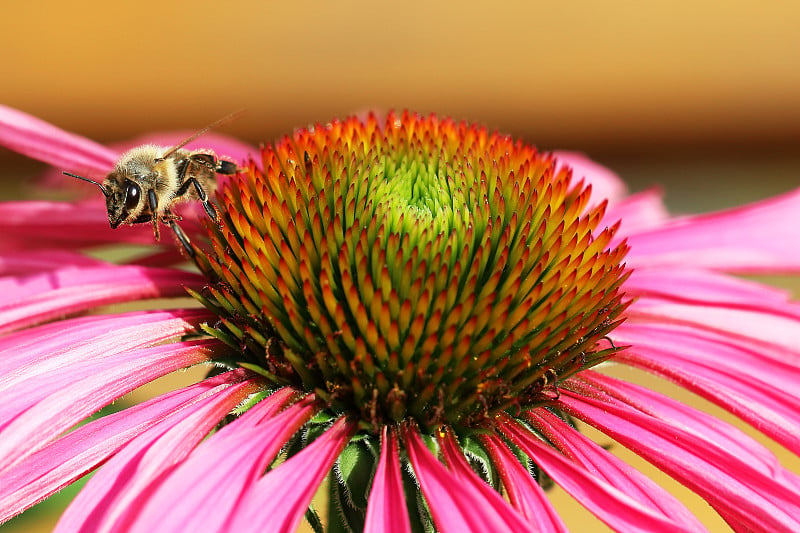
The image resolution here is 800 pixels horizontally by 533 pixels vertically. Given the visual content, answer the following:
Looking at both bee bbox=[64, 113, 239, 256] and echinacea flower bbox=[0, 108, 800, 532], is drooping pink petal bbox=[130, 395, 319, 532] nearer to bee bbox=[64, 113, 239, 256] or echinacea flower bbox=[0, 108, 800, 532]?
echinacea flower bbox=[0, 108, 800, 532]

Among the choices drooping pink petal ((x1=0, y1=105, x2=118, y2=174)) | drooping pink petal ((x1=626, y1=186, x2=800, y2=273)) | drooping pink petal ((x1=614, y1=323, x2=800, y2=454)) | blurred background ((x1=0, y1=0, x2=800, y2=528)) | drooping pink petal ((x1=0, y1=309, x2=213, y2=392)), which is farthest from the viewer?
blurred background ((x1=0, y1=0, x2=800, y2=528))

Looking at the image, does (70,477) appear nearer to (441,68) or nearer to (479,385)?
(479,385)

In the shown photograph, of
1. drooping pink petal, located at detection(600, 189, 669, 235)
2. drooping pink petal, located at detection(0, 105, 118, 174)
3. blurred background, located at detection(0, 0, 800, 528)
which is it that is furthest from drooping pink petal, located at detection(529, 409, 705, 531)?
blurred background, located at detection(0, 0, 800, 528)

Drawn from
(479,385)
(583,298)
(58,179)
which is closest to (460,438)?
(479,385)

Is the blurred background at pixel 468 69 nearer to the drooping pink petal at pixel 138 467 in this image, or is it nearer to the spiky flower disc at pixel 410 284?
the spiky flower disc at pixel 410 284

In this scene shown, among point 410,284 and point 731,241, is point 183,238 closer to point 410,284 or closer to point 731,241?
point 410,284

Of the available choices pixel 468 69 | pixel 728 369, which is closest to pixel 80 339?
pixel 728 369

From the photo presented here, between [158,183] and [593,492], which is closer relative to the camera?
[593,492]
